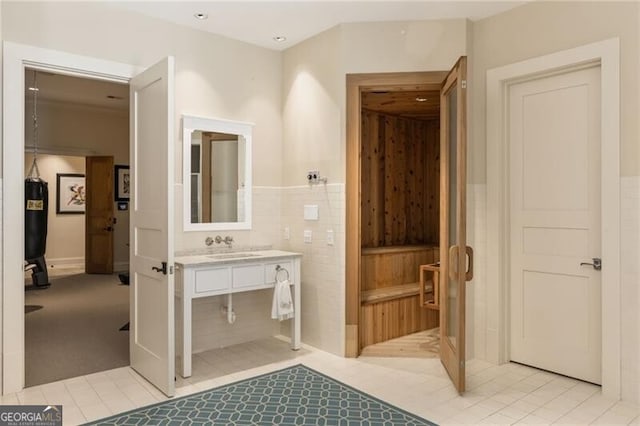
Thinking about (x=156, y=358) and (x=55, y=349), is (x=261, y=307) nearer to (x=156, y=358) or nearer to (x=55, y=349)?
(x=156, y=358)

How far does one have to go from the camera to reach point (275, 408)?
3.01 m

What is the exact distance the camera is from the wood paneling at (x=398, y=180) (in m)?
5.80

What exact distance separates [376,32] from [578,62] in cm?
160

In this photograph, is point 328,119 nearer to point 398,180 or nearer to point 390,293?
point 390,293

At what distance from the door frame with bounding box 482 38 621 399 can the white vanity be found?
1700mm

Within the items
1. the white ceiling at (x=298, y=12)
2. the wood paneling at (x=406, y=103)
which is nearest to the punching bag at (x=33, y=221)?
the white ceiling at (x=298, y=12)

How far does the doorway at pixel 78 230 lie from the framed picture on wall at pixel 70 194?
2 cm

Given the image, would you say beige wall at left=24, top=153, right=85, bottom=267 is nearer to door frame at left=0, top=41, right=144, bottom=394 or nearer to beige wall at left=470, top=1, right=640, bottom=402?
door frame at left=0, top=41, right=144, bottom=394

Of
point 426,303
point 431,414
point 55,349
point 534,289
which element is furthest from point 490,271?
point 55,349

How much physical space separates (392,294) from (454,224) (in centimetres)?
127

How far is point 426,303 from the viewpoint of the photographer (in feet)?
14.4

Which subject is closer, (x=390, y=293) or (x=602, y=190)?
(x=602, y=190)

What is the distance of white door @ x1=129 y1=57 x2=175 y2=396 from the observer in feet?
10.6

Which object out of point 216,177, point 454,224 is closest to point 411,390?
point 454,224
